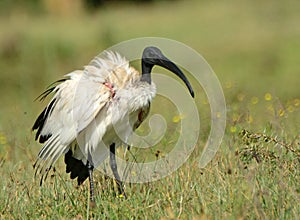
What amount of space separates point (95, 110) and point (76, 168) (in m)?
0.66

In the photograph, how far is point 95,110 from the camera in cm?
552

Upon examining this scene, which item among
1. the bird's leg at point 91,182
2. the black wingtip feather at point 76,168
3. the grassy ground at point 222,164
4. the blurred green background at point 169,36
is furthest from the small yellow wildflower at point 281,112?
the blurred green background at point 169,36

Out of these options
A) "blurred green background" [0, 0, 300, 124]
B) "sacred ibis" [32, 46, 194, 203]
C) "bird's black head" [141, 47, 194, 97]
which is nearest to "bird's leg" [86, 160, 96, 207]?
"sacred ibis" [32, 46, 194, 203]

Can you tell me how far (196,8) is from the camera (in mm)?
20609

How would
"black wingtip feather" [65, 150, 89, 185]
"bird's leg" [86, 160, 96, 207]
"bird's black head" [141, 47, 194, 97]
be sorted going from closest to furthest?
"bird's leg" [86, 160, 96, 207] < "bird's black head" [141, 47, 194, 97] < "black wingtip feather" [65, 150, 89, 185]

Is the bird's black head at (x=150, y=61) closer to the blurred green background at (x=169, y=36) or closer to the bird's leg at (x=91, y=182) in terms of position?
the bird's leg at (x=91, y=182)

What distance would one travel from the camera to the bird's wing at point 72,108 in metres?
5.55

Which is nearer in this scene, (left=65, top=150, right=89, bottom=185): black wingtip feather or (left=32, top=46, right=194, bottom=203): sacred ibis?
(left=32, top=46, right=194, bottom=203): sacred ibis

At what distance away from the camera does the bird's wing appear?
5555 mm

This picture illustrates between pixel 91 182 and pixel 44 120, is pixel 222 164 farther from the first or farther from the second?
pixel 44 120

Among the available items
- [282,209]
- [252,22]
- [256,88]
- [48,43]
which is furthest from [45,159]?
[252,22]

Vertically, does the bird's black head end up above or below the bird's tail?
above

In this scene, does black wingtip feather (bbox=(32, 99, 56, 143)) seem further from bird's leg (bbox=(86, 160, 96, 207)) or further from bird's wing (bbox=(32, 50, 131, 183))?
bird's leg (bbox=(86, 160, 96, 207))

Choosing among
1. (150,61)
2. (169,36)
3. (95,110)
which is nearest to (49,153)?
(95,110)
